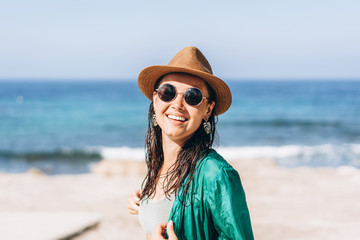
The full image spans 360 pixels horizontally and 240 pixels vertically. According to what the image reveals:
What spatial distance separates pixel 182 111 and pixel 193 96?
107mm

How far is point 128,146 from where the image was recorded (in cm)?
2177

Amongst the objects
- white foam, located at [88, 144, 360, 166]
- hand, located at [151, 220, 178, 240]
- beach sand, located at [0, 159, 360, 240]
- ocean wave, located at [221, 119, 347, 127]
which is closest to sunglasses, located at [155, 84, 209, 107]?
hand, located at [151, 220, 178, 240]

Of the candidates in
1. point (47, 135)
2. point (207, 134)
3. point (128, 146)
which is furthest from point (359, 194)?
point (47, 135)

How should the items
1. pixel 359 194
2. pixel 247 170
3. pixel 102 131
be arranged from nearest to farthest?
1. pixel 359 194
2. pixel 247 170
3. pixel 102 131

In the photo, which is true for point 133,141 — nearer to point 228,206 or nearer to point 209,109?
point 209,109

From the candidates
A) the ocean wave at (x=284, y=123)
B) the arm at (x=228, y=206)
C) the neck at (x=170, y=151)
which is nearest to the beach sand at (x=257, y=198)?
→ the neck at (x=170, y=151)

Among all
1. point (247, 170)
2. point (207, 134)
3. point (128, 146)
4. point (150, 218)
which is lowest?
point (150, 218)

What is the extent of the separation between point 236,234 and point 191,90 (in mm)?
783

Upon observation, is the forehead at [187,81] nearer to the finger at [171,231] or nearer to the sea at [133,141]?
the finger at [171,231]

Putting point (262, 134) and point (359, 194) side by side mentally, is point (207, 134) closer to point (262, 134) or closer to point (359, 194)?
point (359, 194)

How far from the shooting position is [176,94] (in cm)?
222

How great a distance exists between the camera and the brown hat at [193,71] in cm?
216

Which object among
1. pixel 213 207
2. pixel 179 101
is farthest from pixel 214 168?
pixel 179 101

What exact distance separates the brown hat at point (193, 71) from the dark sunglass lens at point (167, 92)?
10 cm
